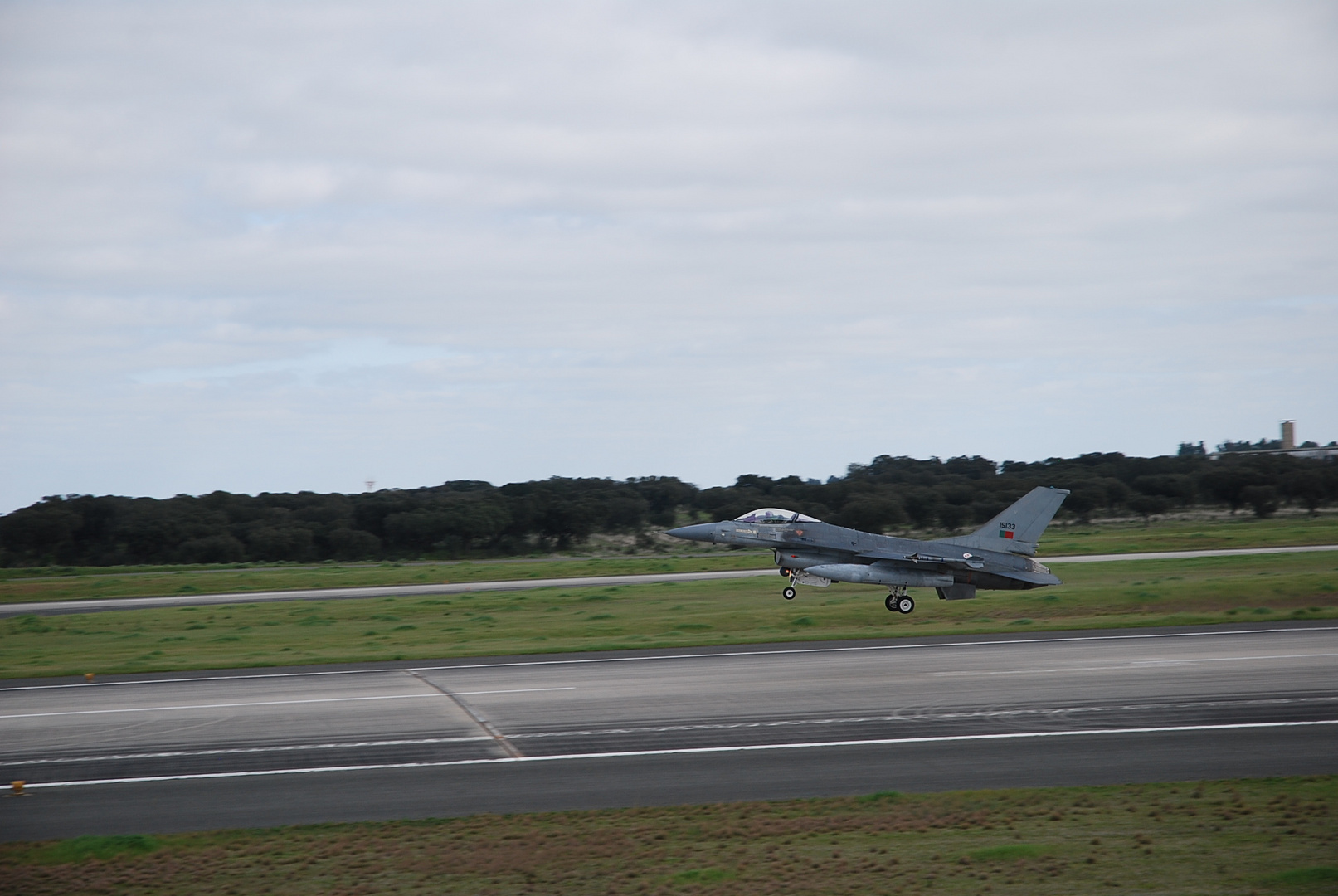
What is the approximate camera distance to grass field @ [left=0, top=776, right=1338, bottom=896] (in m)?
8.68

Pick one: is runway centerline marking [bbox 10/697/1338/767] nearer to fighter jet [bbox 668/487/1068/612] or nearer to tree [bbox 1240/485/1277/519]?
fighter jet [bbox 668/487/1068/612]

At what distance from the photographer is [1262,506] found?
79.1 metres

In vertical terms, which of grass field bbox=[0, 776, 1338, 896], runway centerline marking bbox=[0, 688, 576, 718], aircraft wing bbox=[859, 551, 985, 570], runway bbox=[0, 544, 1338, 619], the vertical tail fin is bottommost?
grass field bbox=[0, 776, 1338, 896]

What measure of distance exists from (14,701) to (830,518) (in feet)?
196

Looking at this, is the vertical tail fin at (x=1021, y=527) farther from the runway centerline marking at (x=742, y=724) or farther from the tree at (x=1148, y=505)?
the tree at (x=1148, y=505)

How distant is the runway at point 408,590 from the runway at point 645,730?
59.9 feet

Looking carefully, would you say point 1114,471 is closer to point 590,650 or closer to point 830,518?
point 830,518

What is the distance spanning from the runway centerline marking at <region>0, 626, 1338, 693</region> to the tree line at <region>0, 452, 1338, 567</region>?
157 feet

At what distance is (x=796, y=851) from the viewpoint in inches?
372

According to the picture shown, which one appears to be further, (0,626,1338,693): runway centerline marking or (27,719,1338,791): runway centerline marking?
(0,626,1338,693): runway centerline marking

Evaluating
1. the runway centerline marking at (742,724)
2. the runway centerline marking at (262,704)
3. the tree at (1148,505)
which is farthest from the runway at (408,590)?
the tree at (1148,505)

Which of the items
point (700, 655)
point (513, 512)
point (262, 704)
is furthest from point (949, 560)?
point (513, 512)

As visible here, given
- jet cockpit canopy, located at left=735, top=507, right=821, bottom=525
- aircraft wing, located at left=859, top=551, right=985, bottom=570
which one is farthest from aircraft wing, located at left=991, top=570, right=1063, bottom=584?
jet cockpit canopy, located at left=735, top=507, right=821, bottom=525

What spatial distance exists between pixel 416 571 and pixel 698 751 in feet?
128
